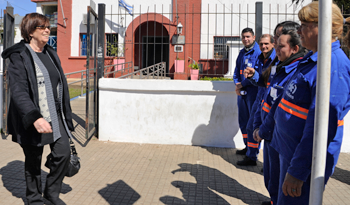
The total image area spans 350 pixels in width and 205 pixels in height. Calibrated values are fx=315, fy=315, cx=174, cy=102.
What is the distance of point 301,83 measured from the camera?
5.95 ft

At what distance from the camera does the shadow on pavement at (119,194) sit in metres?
3.31

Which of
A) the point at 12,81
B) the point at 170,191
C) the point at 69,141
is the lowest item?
the point at 170,191

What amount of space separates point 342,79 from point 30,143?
8.18 ft

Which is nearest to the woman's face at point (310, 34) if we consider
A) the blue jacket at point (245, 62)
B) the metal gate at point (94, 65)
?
the blue jacket at point (245, 62)

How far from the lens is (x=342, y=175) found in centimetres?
417

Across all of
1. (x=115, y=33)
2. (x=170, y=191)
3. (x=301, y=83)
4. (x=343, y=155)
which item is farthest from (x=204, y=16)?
(x=301, y=83)

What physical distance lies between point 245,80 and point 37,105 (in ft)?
9.32

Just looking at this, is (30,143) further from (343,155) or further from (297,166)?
(343,155)

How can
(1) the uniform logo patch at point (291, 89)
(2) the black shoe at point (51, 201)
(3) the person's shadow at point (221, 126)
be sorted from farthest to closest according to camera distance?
1. (3) the person's shadow at point (221, 126)
2. (2) the black shoe at point (51, 201)
3. (1) the uniform logo patch at point (291, 89)

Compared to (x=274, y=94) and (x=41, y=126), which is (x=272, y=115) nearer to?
(x=274, y=94)

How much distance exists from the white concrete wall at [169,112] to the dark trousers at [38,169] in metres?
2.60

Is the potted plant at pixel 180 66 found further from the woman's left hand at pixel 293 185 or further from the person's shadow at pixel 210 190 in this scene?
the woman's left hand at pixel 293 185

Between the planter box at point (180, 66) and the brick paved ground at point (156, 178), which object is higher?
the planter box at point (180, 66)

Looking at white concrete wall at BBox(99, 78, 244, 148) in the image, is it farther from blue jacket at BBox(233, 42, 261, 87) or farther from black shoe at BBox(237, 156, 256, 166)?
black shoe at BBox(237, 156, 256, 166)
